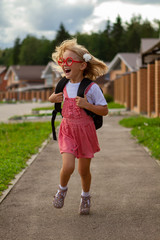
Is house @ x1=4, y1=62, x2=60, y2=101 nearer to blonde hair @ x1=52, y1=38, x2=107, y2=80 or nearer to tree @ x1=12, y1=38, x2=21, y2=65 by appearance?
tree @ x1=12, y1=38, x2=21, y2=65

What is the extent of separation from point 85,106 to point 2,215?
4.92 feet

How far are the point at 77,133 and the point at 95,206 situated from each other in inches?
37.9

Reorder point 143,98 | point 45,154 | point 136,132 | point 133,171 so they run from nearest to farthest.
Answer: point 133,171 < point 45,154 < point 136,132 < point 143,98

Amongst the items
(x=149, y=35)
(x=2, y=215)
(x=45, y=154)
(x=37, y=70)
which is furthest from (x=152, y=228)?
(x=149, y=35)

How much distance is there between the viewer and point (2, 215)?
4.49 meters

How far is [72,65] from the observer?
4.49m

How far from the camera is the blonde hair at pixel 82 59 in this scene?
4.52 metres

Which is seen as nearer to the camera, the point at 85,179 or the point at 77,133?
the point at 77,133

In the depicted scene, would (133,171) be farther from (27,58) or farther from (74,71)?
(27,58)

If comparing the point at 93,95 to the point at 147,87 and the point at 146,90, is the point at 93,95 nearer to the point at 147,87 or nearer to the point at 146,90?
the point at 147,87

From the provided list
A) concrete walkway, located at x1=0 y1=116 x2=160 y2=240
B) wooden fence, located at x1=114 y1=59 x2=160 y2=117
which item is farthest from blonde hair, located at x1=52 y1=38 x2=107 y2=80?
wooden fence, located at x1=114 y1=59 x2=160 y2=117

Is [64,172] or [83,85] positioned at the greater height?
[83,85]

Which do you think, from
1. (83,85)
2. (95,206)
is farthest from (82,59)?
(95,206)

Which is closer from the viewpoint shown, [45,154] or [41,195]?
[41,195]
